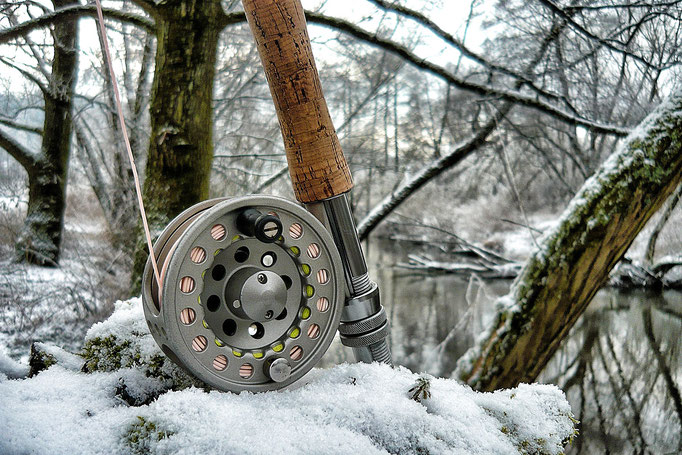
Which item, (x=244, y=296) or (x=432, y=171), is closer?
(x=244, y=296)

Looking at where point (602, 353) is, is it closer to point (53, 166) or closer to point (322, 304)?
point (322, 304)

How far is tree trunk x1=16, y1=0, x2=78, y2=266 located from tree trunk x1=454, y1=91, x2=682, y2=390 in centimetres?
268

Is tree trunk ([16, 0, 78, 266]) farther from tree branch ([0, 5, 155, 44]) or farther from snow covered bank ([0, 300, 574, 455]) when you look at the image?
snow covered bank ([0, 300, 574, 455])

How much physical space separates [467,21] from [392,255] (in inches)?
215

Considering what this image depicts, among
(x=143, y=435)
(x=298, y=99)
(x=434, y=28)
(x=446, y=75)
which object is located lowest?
(x=143, y=435)

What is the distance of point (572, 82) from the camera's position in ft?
11.5

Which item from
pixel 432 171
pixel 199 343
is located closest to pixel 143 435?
pixel 199 343

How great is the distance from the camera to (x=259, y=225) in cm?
77

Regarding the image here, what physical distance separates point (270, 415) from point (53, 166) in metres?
3.80

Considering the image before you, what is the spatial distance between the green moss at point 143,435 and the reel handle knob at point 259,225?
30cm

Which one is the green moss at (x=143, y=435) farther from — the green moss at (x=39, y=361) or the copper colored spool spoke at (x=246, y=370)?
the green moss at (x=39, y=361)

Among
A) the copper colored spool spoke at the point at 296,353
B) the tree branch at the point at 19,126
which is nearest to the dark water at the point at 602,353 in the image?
the copper colored spool spoke at the point at 296,353

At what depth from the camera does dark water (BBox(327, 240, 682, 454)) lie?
3.90 metres

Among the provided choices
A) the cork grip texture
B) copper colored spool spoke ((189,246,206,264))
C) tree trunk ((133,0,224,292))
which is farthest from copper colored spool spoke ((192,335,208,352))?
tree trunk ((133,0,224,292))
